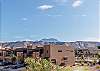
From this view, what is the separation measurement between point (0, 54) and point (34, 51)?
4667 millimetres

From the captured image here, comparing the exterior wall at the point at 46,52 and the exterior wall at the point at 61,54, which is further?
the exterior wall at the point at 61,54

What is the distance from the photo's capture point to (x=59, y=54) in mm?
23516

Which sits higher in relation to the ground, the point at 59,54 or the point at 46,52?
the point at 46,52

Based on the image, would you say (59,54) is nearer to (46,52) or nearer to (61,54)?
(61,54)

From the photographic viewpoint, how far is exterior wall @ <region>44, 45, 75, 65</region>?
886 inches

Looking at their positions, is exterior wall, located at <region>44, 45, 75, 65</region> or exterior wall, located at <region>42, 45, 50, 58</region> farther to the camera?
exterior wall, located at <region>44, 45, 75, 65</region>

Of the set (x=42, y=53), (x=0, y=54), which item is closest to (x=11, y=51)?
(x=0, y=54)

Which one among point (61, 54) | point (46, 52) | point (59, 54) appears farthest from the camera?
point (61, 54)

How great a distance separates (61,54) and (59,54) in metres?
0.27

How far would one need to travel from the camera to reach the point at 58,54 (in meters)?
23.4

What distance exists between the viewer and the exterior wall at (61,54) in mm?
22508

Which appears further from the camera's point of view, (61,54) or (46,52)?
(61,54)

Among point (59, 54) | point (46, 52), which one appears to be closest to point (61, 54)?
point (59, 54)

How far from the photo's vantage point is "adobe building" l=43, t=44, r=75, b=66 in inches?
884
